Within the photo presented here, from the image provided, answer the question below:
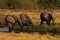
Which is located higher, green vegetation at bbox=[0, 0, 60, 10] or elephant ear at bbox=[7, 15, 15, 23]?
elephant ear at bbox=[7, 15, 15, 23]

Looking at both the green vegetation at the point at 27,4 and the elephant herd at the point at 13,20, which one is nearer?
the elephant herd at the point at 13,20

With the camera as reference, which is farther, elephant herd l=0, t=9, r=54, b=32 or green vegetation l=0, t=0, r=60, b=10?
green vegetation l=0, t=0, r=60, b=10

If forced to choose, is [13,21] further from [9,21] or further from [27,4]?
[27,4]

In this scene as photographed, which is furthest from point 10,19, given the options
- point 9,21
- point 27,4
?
point 27,4

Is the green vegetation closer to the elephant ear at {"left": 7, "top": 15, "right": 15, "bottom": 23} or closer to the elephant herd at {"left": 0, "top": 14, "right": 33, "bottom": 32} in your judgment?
the elephant herd at {"left": 0, "top": 14, "right": 33, "bottom": 32}

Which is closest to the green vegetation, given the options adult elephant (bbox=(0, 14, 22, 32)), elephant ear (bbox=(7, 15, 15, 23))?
adult elephant (bbox=(0, 14, 22, 32))

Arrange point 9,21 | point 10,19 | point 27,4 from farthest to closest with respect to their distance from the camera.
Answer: point 27,4 → point 9,21 → point 10,19

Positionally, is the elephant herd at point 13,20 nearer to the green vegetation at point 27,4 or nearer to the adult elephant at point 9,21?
the adult elephant at point 9,21

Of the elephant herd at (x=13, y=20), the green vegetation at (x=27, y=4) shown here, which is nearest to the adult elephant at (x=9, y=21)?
the elephant herd at (x=13, y=20)

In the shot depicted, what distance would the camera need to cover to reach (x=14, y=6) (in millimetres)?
45156

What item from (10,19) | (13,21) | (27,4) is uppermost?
(10,19)

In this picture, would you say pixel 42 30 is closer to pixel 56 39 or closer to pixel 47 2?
pixel 56 39

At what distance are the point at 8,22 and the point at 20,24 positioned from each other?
0.81 metres

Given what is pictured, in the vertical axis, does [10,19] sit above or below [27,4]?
above
